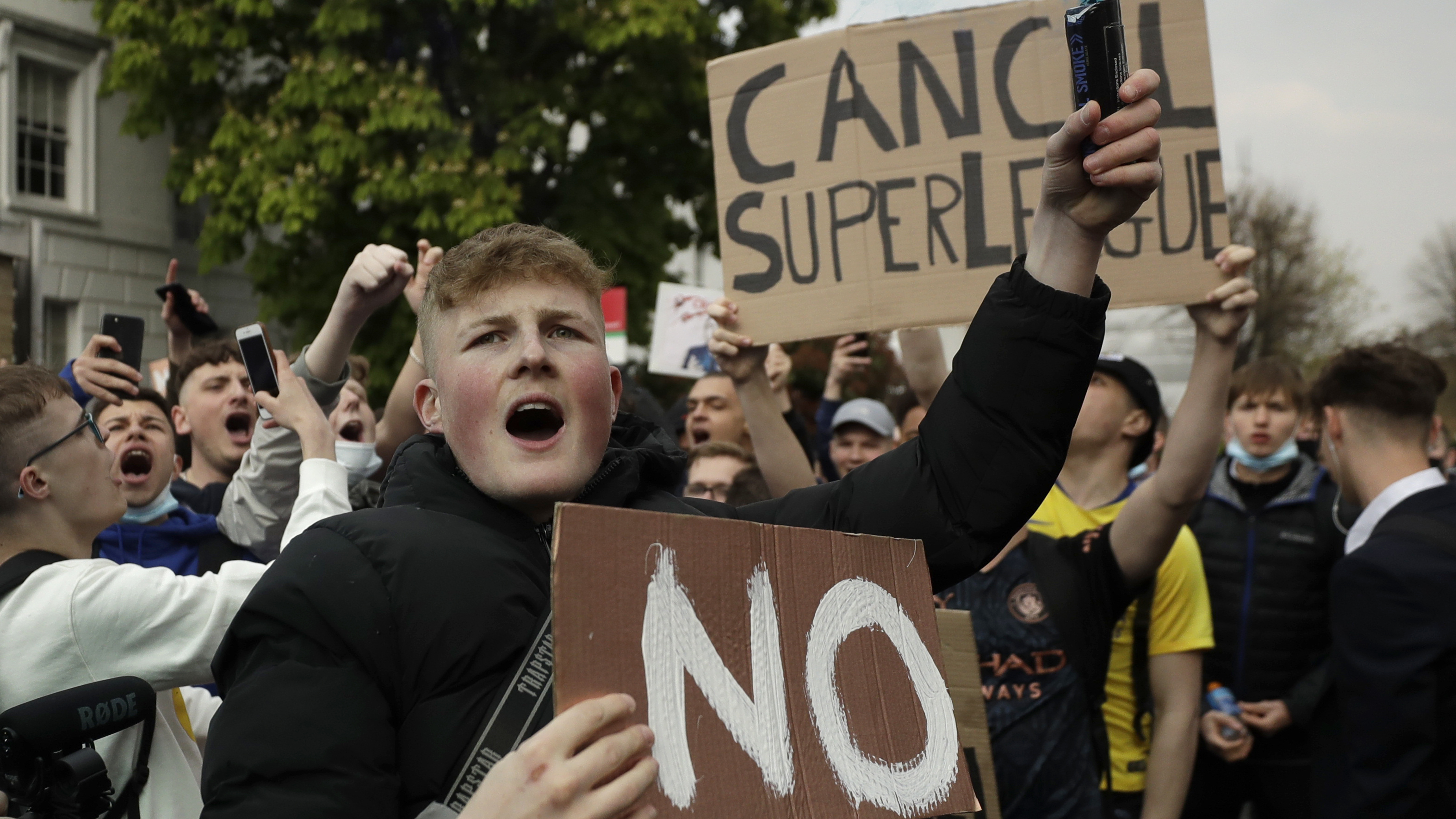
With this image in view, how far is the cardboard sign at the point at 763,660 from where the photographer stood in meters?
1.31

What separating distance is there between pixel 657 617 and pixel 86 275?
16.7 metres

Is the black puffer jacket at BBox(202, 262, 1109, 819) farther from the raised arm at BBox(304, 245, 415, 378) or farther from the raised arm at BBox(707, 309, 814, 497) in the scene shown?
the raised arm at BBox(707, 309, 814, 497)

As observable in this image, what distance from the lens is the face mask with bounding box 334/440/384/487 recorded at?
3768 mm

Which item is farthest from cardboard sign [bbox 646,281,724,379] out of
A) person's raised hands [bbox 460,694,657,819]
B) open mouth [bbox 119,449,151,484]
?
person's raised hands [bbox 460,694,657,819]

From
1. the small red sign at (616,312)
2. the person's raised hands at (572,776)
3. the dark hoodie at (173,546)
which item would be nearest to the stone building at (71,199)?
the small red sign at (616,312)

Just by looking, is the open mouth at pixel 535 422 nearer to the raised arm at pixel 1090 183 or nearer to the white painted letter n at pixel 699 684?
the white painted letter n at pixel 699 684

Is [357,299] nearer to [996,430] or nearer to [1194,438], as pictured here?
[996,430]

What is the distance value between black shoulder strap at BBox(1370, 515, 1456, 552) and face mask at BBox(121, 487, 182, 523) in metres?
3.38

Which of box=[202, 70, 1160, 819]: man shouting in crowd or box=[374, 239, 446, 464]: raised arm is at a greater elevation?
box=[374, 239, 446, 464]: raised arm

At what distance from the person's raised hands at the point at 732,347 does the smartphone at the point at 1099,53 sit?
75.6 inches

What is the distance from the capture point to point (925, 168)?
343 cm

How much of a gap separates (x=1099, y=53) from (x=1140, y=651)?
7.28ft

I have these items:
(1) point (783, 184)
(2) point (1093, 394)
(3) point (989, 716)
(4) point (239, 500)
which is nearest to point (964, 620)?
(3) point (989, 716)

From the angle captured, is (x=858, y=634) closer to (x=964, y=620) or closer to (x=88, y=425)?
(x=964, y=620)
